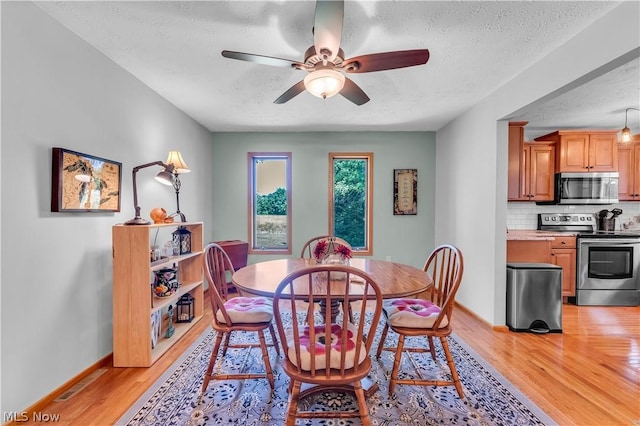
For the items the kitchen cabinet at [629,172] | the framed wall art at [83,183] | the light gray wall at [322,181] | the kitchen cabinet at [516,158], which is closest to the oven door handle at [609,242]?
the kitchen cabinet at [629,172]

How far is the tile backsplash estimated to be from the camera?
4.32 m

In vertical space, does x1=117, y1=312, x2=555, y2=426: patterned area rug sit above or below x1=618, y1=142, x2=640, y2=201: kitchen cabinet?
below

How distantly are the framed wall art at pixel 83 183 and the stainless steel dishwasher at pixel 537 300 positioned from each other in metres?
3.81

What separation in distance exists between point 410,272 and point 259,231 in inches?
117

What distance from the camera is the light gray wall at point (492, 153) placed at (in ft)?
5.93

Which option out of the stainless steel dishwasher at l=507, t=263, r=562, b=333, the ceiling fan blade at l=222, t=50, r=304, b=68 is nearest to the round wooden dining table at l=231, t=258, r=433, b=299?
the ceiling fan blade at l=222, t=50, r=304, b=68

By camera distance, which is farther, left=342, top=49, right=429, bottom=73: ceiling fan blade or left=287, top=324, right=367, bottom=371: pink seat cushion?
left=342, top=49, right=429, bottom=73: ceiling fan blade

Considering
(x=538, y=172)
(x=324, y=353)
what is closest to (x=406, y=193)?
(x=538, y=172)

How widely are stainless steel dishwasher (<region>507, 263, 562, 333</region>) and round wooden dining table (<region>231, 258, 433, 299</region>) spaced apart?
59.0 inches

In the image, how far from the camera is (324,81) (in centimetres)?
179

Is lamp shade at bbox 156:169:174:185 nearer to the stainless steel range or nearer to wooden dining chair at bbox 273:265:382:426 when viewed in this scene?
wooden dining chair at bbox 273:265:382:426

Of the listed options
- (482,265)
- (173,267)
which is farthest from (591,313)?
(173,267)

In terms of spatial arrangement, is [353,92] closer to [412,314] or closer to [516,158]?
[412,314]

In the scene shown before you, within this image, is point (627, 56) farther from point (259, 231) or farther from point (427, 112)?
point (259, 231)
